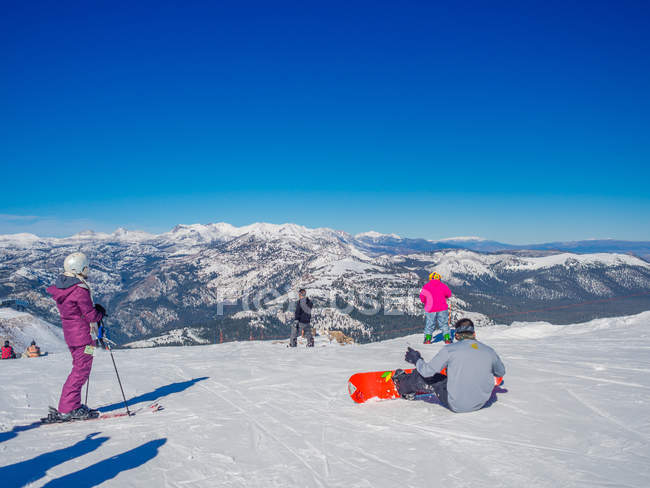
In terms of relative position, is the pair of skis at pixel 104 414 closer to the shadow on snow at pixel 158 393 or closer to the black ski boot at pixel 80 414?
the black ski boot at pixel 80 414

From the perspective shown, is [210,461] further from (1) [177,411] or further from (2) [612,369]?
(2) [612,369]

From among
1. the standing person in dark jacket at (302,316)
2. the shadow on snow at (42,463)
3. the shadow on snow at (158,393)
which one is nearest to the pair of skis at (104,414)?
the shadow on snow at (158,393)

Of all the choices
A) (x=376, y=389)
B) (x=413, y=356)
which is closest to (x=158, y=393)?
(x=376, y=389)

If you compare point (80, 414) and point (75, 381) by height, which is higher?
point (75, 381)

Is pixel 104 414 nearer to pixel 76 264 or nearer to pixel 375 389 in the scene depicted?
pixel 76 264

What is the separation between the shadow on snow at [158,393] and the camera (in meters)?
9.13

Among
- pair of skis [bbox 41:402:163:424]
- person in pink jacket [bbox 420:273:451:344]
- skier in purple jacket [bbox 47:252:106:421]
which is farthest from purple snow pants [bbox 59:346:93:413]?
person in pink jacket [bbox 420:273:451:344]

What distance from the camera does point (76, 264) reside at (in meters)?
7.67

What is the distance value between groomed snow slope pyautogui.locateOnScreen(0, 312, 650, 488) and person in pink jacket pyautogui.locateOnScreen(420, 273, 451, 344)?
5.21m

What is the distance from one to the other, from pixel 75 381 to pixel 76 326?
3.81 feet

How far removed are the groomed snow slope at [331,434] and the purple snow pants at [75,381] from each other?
51 cm

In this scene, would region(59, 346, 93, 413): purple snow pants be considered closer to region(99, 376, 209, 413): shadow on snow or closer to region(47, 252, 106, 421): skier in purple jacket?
region(47, 252, 106, 421): skier in purple jacket

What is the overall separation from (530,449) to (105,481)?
19.9ft

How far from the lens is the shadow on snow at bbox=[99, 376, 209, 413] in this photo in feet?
30.0
